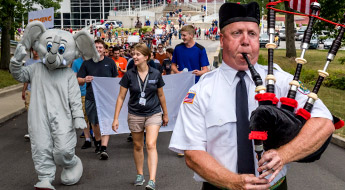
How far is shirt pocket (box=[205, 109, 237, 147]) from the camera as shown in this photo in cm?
287

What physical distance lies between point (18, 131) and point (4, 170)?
3897 millimetres

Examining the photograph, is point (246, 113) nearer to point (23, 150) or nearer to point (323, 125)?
point (323, 125)

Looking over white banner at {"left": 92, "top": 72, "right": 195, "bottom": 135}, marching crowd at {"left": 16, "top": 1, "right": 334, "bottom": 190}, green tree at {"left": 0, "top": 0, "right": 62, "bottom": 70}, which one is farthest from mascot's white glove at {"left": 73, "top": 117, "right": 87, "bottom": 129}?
green tree at {"left": 0, "top": 0, "right": 62, "bottom": 70}

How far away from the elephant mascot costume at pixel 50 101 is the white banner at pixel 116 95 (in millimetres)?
2150

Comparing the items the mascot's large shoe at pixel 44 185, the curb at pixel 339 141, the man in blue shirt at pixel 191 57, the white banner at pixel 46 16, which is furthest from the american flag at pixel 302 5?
the white banner at pixel 46 16

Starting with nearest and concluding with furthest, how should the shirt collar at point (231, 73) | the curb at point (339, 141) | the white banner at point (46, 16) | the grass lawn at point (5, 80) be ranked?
the shirt collar at point (231, 73) → the curb at point (339, 141) → the white banner at point (46, 16) → the grass lawn at point (5, 80)

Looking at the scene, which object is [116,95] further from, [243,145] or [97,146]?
[243,145]

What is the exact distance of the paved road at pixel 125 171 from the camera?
7.44m

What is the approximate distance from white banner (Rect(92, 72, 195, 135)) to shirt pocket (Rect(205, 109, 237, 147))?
646cm

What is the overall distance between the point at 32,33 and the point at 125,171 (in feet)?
8.33

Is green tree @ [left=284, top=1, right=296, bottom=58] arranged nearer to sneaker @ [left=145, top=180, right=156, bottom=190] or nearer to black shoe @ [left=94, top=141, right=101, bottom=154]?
black shoe @ [left=94, top=141, right=101, bottom=154]

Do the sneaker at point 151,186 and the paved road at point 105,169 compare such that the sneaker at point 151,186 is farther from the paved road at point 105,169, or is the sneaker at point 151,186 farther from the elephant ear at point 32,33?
the elephant ear at point 32,33

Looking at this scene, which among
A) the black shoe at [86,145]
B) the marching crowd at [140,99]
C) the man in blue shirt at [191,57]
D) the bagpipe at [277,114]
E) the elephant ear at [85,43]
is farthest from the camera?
the black shoe at [86,145]

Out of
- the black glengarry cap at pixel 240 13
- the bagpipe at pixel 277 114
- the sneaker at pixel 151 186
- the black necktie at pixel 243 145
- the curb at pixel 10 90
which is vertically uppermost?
the black glengarry cap at pixel 240 13
